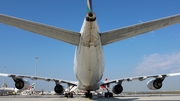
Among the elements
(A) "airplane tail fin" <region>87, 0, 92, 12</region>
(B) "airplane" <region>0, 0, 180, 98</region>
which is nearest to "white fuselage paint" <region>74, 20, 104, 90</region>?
(B) "airplane" <region>0, 0, 180, 98</region>

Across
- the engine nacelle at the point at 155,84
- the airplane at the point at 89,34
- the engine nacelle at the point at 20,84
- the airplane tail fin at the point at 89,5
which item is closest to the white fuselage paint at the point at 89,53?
the airplane at the point at 89,34

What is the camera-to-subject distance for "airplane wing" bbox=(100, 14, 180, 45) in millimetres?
8310

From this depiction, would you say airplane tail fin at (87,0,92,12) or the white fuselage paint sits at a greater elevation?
airplane tail fin at (87,0,92,12)

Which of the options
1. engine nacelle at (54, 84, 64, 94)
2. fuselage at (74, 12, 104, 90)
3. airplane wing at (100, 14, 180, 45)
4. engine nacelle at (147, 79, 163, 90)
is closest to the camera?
airplane wing at (100, 14, 180, 45)

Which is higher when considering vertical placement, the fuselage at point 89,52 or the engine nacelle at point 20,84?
the fuselage at point 89,52

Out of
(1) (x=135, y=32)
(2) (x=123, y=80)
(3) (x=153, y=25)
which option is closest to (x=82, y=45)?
(1) (x=135, y=32)

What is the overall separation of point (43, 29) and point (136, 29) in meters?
4.67

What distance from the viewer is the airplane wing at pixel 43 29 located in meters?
7.89

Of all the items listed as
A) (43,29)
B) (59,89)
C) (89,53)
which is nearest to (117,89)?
(59,89)

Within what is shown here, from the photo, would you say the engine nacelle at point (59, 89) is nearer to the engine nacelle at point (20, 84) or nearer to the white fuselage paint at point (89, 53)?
the engine nacelle at point (20, 84)

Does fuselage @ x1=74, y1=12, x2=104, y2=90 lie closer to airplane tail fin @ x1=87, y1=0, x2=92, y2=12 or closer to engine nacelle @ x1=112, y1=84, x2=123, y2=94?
airplane tail fin @ x1=87, y1=0, x2=92, y2=12

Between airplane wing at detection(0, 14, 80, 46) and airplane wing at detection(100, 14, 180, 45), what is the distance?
175cm

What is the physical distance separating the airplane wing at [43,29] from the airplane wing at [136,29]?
1.75m

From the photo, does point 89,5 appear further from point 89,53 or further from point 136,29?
point 89,53
